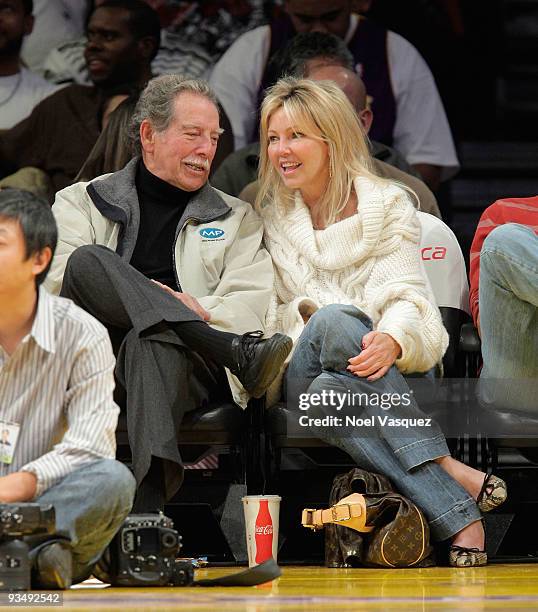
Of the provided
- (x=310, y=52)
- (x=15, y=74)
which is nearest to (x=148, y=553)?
(x=310, y=52)

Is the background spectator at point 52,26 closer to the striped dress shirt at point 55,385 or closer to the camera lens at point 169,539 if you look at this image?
the striped dress shirt at point 55,385

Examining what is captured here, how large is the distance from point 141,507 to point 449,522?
778 mm

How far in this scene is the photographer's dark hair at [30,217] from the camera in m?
2.66

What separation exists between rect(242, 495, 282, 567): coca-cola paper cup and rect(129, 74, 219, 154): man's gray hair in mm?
1182

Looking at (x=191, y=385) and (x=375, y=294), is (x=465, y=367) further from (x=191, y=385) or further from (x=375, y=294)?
(x=191, y=385)

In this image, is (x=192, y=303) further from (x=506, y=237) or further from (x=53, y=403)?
(x=53, y=403)

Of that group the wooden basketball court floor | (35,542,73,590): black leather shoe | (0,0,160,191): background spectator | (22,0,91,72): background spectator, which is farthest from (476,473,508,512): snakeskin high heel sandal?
(22,0,91,72): background spectator

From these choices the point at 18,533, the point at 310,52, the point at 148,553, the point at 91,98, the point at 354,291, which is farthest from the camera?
the point at 91,98

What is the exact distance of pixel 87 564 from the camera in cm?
273

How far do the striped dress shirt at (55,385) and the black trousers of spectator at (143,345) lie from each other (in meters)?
0.68

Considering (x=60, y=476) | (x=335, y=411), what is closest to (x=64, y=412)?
(x=60, y=476)

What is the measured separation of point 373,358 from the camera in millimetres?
3617

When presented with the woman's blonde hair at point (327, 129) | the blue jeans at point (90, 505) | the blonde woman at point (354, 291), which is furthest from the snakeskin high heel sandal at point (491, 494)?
the blue jeans at point (90, 505)

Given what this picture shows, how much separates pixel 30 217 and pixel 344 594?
0.94 meters
